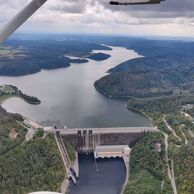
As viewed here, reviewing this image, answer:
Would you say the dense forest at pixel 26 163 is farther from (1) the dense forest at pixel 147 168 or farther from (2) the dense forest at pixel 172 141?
(2) the dense forest at pixel 172 141

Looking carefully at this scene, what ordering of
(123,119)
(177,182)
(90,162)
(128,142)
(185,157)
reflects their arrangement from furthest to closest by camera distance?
1. (123,119)
2. (128,142)
3. (90,162)
4. (185,157)
5. (177,182)

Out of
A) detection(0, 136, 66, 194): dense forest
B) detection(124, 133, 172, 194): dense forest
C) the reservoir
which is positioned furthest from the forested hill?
detection(0, 136, 66, 194): dense forest

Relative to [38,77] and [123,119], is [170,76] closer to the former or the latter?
[38,77]

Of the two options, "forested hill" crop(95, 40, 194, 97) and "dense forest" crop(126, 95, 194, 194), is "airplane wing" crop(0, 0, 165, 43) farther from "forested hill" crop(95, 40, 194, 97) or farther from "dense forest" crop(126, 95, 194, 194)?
"forested hill" crop(95, 40, 194, 97)

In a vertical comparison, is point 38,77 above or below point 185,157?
below

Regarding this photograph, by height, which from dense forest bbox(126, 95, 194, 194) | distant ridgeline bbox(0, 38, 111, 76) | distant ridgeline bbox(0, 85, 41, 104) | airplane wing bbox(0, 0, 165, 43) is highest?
airplane wing bbox(0, 0, 165, 43)

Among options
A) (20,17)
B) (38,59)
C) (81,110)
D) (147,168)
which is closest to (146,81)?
(81,110)

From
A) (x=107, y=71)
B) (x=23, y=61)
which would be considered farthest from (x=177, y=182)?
(x=23, y=61)

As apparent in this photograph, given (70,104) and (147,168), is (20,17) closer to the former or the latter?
(147,168)
